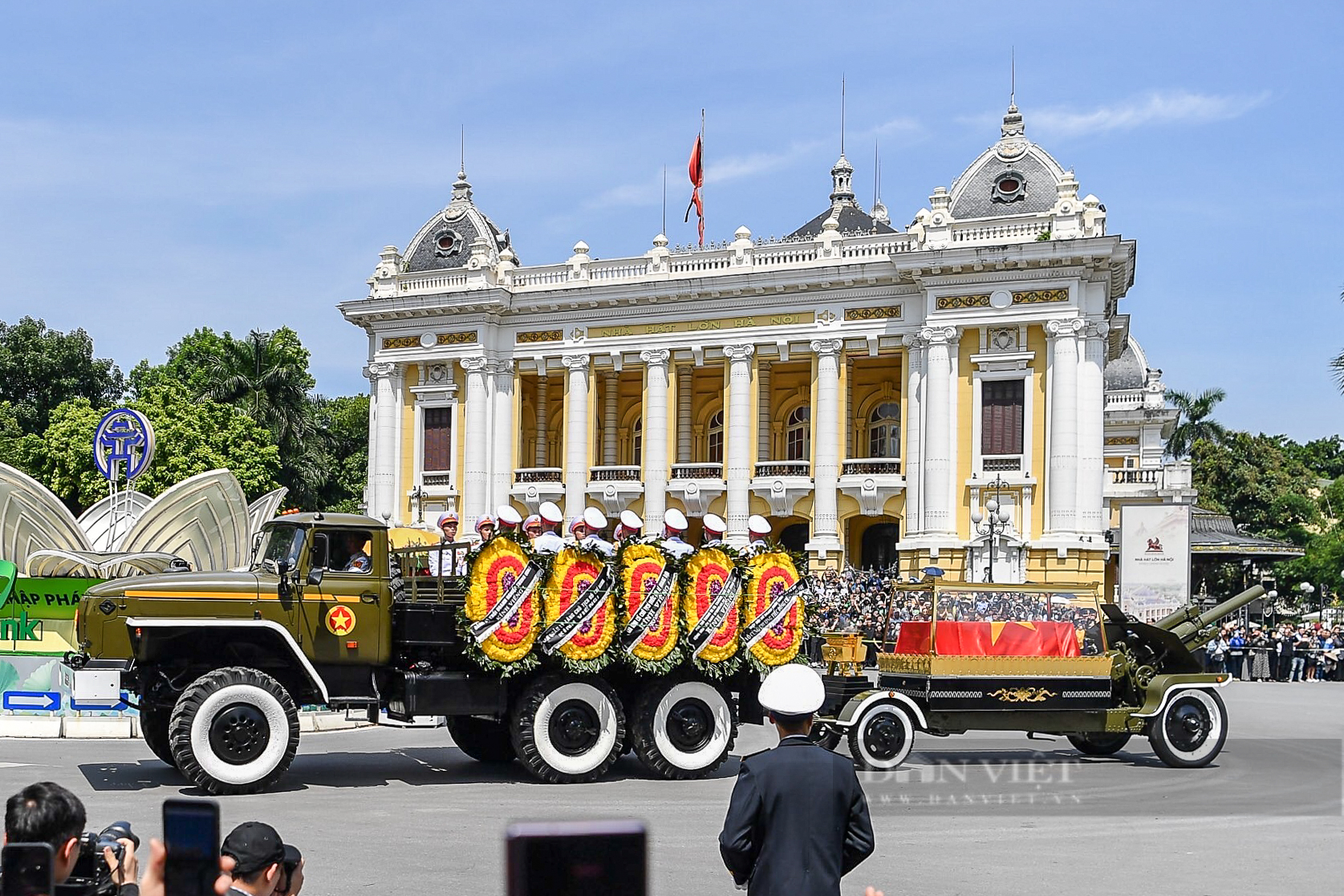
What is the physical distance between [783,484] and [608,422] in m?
8.82

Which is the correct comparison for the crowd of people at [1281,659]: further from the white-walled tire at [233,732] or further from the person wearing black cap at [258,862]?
the person wearing black cap at [258,862]

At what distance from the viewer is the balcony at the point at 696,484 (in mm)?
48875

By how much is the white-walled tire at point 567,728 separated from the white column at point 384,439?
1509 inches

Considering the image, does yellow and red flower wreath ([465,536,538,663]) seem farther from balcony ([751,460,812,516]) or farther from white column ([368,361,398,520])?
white column ([368,361,398,520])

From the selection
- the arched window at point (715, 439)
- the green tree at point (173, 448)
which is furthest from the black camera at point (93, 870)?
the green tree at point (173, 448)

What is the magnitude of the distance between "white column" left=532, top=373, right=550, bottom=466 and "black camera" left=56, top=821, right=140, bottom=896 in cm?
4970

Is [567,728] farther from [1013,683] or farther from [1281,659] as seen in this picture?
[1281,659]

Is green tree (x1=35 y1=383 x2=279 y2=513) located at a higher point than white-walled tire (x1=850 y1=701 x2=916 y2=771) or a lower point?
higher

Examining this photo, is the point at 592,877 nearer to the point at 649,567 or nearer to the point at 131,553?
the point at 649,567

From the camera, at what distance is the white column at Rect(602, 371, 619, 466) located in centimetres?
5378

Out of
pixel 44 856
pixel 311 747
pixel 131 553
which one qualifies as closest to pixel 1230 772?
pixel 311 747

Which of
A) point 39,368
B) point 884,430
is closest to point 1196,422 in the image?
point 884,430

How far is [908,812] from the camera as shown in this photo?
13.4m

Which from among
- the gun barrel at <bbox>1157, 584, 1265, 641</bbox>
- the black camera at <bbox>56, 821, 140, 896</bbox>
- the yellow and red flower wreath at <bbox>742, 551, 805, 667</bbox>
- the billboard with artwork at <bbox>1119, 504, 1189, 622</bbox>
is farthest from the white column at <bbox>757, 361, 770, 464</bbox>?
the black camera at <bbox>56, 821, 140, 896</bbox>
